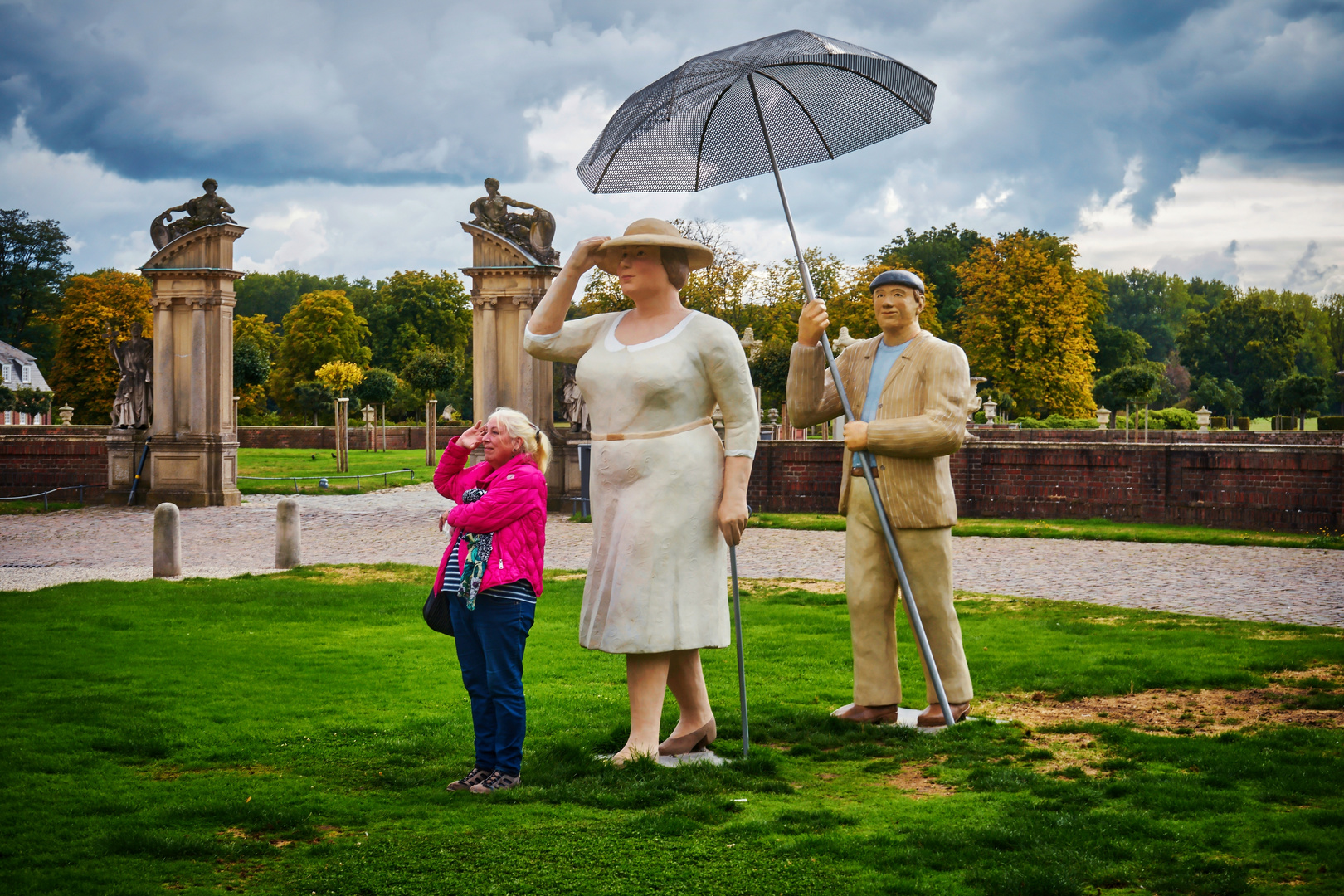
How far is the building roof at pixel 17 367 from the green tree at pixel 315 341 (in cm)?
1171

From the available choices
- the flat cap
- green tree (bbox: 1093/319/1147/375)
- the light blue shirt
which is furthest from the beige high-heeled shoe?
green tree (bbox: 1093/319/1147/375)

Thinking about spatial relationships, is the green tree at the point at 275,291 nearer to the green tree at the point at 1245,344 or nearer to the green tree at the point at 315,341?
the green tree at the point at 315,341

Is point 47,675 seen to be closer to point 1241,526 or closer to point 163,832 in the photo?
point 163,832

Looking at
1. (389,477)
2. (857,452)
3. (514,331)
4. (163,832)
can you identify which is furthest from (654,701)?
(389,477)

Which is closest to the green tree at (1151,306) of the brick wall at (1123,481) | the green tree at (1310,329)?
the green tree at (1310,329)

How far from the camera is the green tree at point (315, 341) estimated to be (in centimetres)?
5897

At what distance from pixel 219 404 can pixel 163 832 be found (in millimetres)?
18116

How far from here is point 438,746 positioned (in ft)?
18.2

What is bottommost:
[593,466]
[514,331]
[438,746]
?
[438,746]

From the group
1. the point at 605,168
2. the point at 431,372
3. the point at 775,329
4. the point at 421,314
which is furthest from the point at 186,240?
the point at 421,314

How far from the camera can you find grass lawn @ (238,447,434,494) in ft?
84.4

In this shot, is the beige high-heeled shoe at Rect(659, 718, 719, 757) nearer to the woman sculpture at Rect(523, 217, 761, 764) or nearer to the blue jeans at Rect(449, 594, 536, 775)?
the woman sculpture at Rect(523, 217, 761, 764)

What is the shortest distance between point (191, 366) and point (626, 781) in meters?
18.4

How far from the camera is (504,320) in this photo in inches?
770
